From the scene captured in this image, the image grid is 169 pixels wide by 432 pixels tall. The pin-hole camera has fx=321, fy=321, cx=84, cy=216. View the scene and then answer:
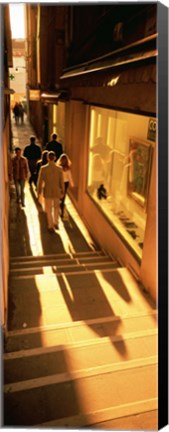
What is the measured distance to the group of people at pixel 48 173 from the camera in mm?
7219

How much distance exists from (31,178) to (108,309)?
6.04 meters

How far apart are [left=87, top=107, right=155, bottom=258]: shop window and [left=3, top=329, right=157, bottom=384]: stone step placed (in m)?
2.29

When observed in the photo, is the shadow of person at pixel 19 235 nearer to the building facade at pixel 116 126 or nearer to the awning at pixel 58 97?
the building facade at pixel 116 126

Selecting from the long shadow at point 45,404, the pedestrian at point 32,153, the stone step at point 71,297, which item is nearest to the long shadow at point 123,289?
the stone step at point 71,297

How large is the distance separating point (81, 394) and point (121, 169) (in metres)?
5.40

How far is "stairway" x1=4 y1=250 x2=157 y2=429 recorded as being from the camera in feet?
9.34

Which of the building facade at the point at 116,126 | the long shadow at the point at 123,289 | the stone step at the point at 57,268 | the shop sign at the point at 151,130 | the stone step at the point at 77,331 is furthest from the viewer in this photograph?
the stone step at the point at 57,268

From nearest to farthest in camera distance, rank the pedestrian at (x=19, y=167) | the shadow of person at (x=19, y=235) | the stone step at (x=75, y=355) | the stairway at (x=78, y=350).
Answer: the stairway at (x=78, y=350), the stone step at (x=75, y=355), the shadow of person at (x=19, y=235), the pedestrian at (x=19, y=167)

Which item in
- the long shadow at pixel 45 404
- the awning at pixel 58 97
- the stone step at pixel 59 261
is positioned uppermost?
the awning at pixel 58 97

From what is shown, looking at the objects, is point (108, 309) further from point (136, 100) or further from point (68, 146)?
point (68, 146)

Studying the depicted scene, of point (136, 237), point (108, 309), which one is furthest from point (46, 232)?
point (108, 309)

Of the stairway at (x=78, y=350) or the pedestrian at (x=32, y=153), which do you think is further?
the pedestrian at (x=32, y=153)

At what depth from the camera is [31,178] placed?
979 centimetres

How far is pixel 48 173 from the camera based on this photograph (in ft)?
23.6
